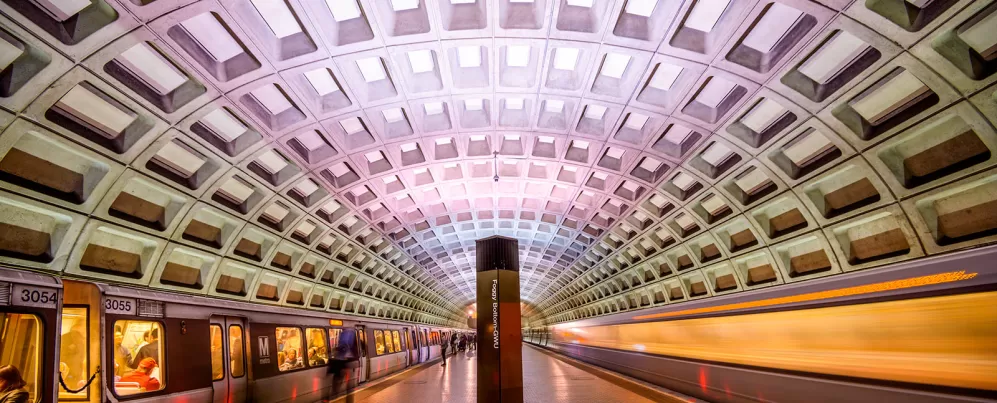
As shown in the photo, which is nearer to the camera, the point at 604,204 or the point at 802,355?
the point at 802,355

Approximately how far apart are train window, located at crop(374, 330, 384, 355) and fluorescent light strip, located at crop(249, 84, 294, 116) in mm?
15314

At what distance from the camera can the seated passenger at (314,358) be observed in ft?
52.8

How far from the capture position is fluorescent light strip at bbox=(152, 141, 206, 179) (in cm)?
1002

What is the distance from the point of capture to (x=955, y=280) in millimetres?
5926

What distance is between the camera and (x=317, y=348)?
1673 cm

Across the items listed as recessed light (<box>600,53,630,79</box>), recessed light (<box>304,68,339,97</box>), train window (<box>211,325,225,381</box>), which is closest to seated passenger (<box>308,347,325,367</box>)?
train window (<box>211,325,225,381</box>)

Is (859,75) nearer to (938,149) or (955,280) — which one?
(938,149)

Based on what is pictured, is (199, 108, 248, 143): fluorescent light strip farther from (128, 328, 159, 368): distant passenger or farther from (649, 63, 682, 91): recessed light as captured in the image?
(649, 63, 682, 91): recessed light

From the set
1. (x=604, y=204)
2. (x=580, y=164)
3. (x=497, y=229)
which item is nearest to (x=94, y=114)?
(x=580, y=164)

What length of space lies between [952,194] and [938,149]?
3.00 ft

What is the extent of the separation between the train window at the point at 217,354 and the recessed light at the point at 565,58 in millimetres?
10132

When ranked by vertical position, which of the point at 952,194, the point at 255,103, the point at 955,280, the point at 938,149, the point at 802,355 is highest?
the point at 255,103

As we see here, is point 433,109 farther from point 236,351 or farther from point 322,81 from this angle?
point 236,351

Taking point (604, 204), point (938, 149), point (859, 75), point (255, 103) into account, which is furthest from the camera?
point (604, 204)
